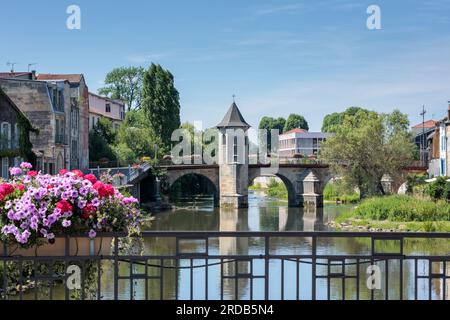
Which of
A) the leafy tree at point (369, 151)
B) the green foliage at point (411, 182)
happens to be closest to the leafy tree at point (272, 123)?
the green foliage at point (411, 182)

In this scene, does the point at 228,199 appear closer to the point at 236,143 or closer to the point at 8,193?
the point at 236,143

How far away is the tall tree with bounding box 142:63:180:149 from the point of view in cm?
6894

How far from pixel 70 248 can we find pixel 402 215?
117 ft

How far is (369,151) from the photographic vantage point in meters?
53.1

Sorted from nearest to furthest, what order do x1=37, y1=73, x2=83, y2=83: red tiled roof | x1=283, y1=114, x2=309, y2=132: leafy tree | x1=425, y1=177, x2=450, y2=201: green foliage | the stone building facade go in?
x1=425, y1=177, x2=450, y2=201: green foliage
the stone building facade
x1=37, y1=73, x2=83, y2=83: red tiled roof
x1=283, y1=114, x2=309, y2=132: leafy tree

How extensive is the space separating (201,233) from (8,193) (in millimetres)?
1826

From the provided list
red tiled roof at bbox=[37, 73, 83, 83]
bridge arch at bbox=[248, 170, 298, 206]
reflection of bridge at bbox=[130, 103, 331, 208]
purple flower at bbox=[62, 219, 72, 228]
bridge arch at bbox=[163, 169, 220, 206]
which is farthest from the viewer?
bridge arch at bbox=[248, 170, 298, 206]

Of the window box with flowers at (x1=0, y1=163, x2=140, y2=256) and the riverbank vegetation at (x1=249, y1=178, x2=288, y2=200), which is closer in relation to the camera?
the window box with flowers at (x1=0, y1=163, x2=140, y2=256)

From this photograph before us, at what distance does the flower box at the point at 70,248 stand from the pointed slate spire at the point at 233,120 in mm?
58664

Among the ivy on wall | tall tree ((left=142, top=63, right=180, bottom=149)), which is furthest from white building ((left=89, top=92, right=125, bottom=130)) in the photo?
the ivy on wall

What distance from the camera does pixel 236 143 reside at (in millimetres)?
65938

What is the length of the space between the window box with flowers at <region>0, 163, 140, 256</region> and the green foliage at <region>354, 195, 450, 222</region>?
34071 millimetres

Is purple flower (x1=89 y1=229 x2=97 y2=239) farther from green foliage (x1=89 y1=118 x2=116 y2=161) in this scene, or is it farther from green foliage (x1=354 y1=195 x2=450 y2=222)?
green foliage (x1=89 y1=118 x2=116 y2=161)
